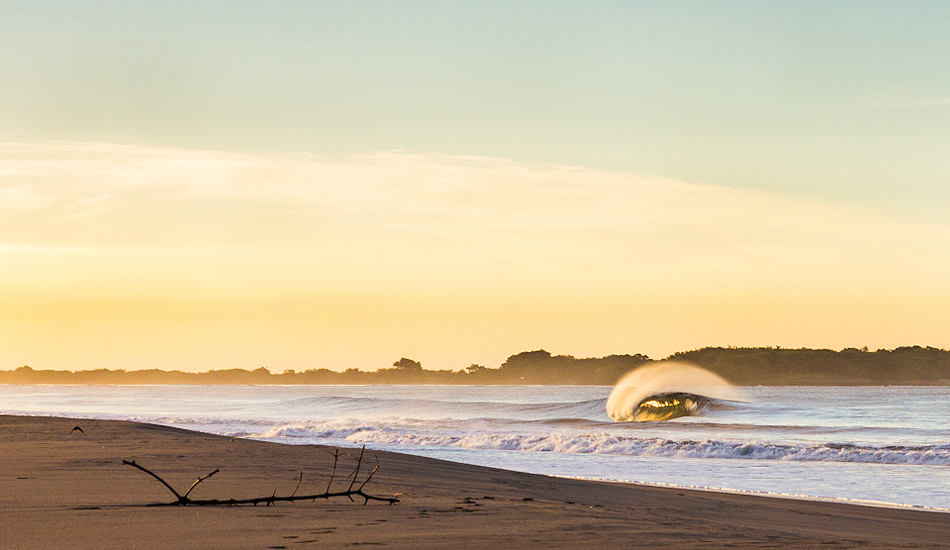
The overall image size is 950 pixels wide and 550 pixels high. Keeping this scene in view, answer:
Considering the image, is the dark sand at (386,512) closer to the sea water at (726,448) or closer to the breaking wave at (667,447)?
the sea water at (726,448)

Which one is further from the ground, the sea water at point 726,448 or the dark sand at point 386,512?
the dark sand at point 386,512

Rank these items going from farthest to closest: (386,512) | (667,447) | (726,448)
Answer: (667,447) → (726,448) → (386,512)

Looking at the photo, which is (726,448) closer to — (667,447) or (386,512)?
(667,447)

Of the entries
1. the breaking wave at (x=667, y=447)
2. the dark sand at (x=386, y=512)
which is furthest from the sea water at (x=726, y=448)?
the dark sand at (x=386, y=512)

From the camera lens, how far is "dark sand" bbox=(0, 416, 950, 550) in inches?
197

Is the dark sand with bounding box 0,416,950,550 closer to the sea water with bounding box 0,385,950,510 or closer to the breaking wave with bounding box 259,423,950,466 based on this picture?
the sea water with bounding box 0,385,950,510

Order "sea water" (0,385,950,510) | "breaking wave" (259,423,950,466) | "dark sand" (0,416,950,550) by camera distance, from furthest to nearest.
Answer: "breaking wave" (259,423,950,466)
"sea water" (0,385,950,510)
"dark sand" (0,416,950,550)

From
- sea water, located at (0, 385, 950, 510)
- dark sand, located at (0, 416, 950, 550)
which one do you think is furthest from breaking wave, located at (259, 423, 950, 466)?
dark sand, located at (0, 416, 950, 550)

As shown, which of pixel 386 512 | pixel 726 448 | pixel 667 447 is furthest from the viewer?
pixel 667 447

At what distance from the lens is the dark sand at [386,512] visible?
197 inches

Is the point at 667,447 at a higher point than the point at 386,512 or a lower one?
lower

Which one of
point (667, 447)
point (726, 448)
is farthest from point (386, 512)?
point (726, 448)

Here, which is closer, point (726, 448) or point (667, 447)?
point (726, 448)

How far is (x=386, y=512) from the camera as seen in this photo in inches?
246
